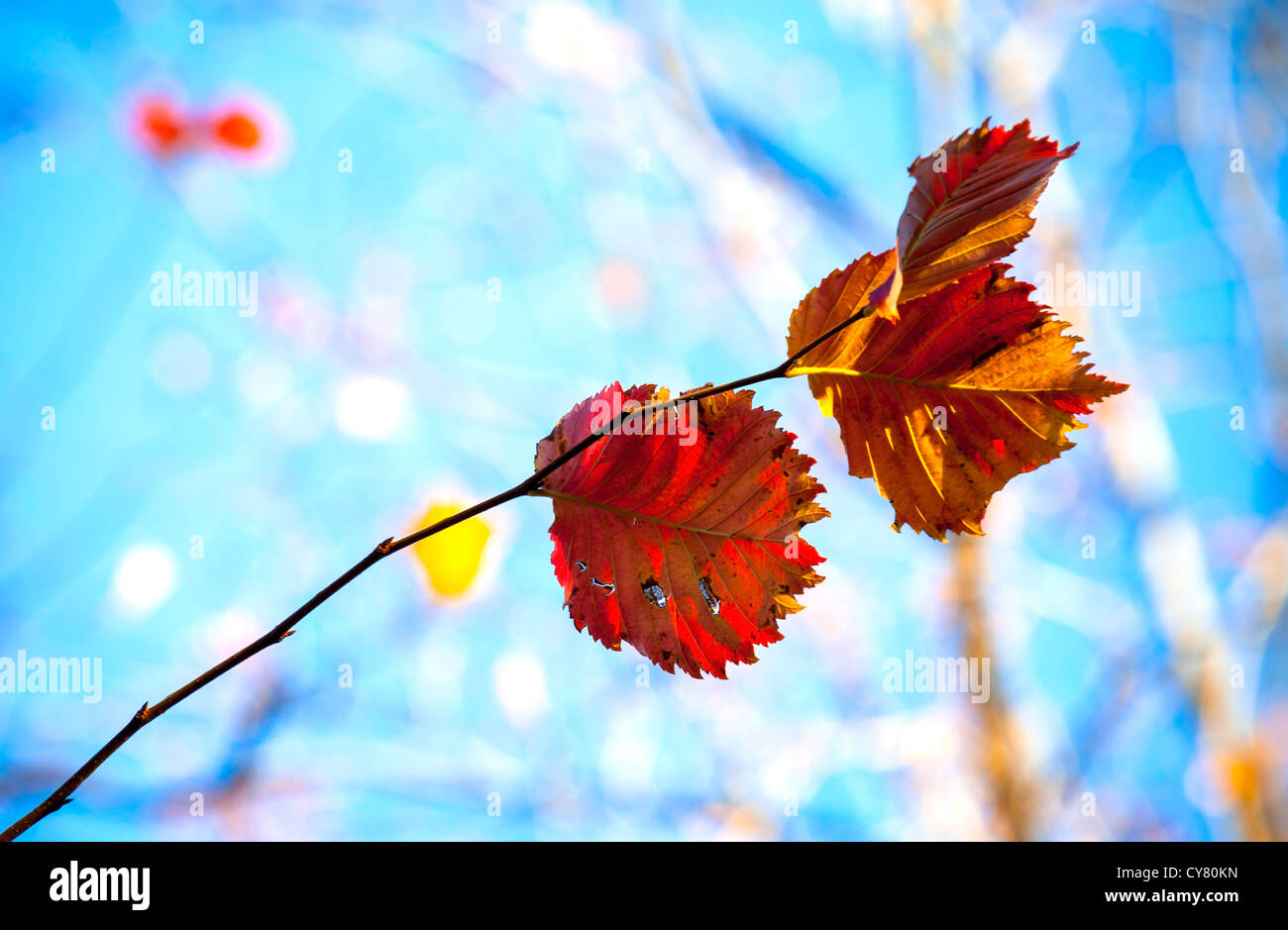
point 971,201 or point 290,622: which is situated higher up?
point 971,201

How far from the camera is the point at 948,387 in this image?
380 millimetres

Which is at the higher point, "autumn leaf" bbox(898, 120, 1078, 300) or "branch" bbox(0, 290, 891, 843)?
"autumn leaf" bbox(898, 120, 1078, 300)

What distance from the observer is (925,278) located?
0.33 meters

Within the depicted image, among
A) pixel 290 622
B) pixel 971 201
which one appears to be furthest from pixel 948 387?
pixel 290 622

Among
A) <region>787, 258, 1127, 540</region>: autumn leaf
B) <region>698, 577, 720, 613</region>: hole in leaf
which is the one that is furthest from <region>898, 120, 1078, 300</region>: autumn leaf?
<region>698, 577, 720, 613</region>: hole in leaf

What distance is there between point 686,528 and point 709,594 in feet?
0.12

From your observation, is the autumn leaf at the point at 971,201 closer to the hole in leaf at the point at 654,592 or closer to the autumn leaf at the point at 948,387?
the autumn leaf at the point at 948,387

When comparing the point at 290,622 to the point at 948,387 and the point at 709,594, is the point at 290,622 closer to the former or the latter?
the point at 709,594

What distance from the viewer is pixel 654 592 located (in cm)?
41

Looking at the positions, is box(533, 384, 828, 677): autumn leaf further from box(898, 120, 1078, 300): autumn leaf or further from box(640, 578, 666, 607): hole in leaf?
box(898, 120, 1078, 300): autumn leaf

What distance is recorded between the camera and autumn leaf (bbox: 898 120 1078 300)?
1.07ft

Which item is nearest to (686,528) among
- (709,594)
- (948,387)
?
(709,594)

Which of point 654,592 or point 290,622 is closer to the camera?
point 290,622

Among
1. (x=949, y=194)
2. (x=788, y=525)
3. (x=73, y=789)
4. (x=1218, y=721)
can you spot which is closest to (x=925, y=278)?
(x=949, y=194)
